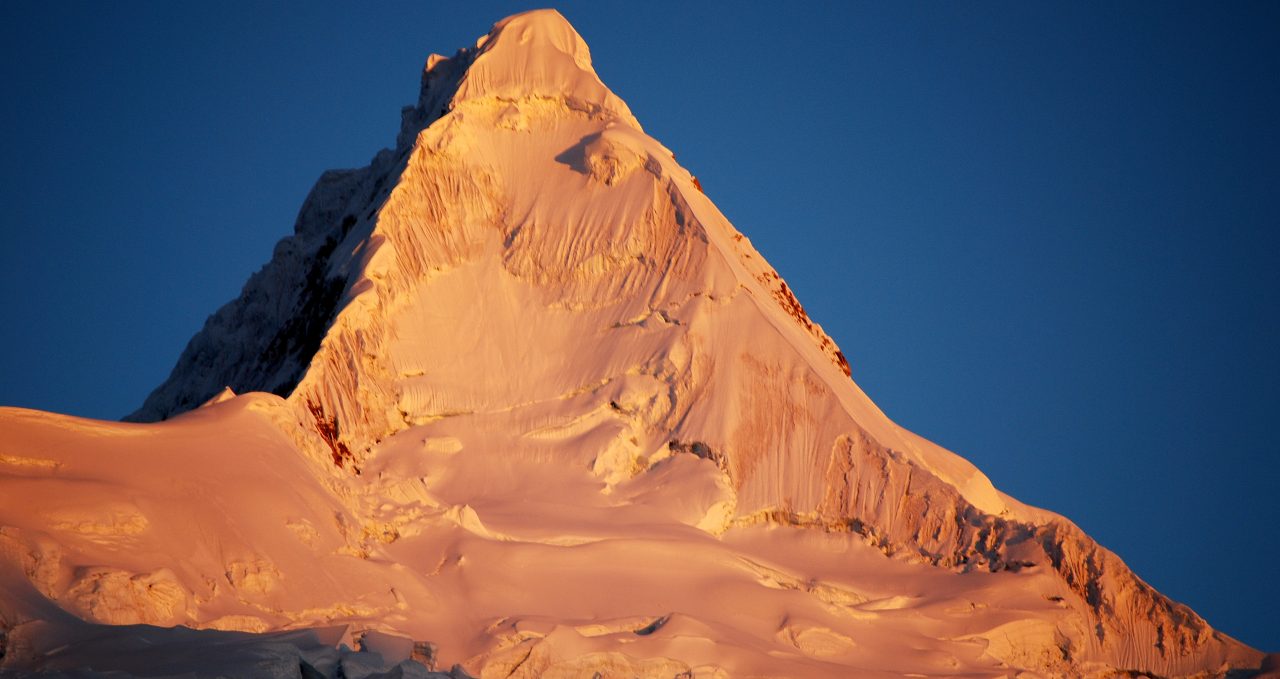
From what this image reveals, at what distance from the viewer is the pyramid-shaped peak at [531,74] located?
5497 centimetres

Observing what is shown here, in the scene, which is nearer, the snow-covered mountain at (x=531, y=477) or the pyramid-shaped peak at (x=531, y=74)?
the snow-covered mountain at (x=531, y=477)

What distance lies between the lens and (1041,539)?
43.9 metres

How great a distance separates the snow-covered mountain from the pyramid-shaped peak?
0.13 m

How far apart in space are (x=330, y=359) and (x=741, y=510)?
1284 centimetres

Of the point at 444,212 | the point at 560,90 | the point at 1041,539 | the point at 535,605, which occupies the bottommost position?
the point at 535,605

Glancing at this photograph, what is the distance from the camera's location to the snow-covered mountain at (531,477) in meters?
31.5

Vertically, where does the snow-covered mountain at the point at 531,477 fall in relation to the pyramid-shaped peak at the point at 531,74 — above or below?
below

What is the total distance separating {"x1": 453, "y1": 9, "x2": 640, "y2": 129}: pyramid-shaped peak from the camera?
55.0 m

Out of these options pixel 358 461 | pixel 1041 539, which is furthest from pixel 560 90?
pixel 1041 539

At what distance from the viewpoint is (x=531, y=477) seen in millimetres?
44594

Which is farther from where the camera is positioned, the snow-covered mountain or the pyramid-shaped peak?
the pyramid-shaped peak

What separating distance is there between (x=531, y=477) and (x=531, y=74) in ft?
58.1

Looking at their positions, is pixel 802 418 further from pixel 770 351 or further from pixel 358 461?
pixel 358 461

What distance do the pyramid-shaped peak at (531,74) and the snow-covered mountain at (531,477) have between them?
5.2 inches
